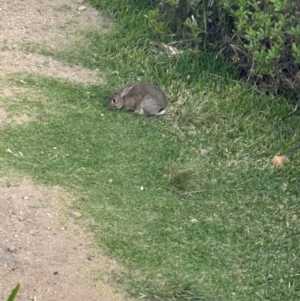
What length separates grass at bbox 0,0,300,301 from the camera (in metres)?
4.83

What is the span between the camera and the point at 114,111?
21.3 ft

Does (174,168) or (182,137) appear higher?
(174,168)

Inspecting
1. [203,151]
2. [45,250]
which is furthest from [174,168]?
[45,250]

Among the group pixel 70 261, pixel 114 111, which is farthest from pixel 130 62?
pixel 70 261

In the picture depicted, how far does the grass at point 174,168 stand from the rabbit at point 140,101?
0.08 meters

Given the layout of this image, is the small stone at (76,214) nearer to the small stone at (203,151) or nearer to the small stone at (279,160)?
the small stone at (203,151)

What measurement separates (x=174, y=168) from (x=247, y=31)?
155cm

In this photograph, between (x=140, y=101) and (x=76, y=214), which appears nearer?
(x=76, y=214)

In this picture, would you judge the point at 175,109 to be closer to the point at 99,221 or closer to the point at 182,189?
the point at 182,189

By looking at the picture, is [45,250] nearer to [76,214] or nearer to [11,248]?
[11,248]

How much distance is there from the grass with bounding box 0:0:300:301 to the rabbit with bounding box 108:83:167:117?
0.27 feet

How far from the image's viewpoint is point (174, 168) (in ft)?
18.8

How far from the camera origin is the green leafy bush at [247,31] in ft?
21.4

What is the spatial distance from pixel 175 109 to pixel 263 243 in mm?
1726
